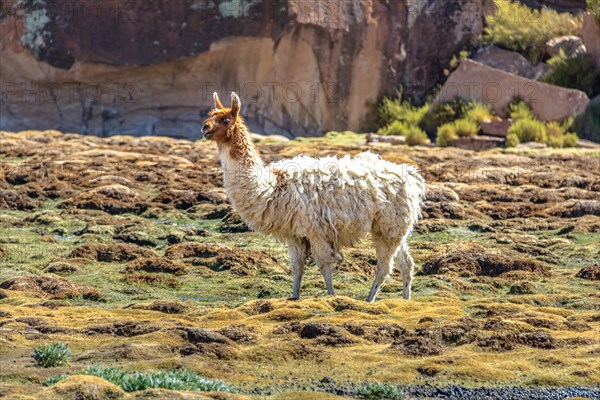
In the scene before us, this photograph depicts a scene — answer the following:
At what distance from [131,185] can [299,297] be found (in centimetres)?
1329

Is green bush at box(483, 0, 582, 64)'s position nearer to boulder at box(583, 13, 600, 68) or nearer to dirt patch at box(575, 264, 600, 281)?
boulder at box(583, 13, 600, 68)

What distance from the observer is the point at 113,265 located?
20.6 m

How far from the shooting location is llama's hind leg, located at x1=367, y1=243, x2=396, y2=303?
17.6 m

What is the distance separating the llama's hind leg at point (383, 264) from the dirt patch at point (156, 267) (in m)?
3.78

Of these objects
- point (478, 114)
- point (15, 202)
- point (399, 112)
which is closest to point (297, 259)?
point (15, 202)

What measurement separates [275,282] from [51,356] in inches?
293

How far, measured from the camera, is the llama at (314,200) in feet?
55.9

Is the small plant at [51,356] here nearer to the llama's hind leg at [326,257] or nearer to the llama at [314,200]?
the llama at [314,200]

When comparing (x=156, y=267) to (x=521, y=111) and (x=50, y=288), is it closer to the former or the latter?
(x=50, y=288)

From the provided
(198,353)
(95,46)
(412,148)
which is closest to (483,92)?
(412,148)

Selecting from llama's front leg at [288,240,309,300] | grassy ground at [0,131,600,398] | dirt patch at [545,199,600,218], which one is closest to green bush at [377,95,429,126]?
grassy ground at [0,131,600,398]

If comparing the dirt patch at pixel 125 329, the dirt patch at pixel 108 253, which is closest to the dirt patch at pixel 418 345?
the dirt patch at pixel 125 329

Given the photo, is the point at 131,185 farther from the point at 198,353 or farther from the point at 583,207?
the point at 198,353

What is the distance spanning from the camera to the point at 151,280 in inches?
760
